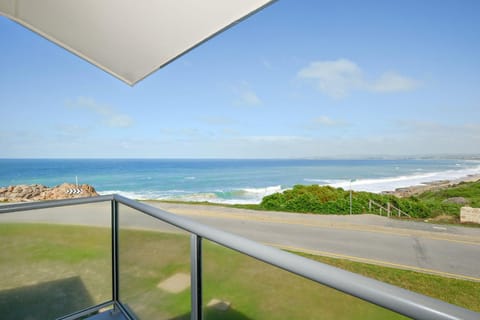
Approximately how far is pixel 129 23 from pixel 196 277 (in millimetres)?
1665

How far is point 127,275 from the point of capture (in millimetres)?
1616

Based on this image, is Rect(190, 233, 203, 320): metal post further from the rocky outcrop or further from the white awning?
the rocky outcrop

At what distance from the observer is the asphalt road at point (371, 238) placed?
6082 millimetres

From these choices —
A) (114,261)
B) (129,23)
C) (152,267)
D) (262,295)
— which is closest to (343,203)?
(114,261)

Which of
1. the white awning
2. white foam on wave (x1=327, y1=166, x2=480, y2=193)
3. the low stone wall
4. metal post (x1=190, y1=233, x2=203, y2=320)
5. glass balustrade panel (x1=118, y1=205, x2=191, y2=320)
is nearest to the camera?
metal post (x1=190, y1=233, x2=203, y2=320)

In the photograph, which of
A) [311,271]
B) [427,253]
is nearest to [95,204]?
[311,271]

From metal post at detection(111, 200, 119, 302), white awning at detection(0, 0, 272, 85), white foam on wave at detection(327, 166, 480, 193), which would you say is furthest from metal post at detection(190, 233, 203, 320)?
white foam on wave at detection(327, 166, 480, 193)

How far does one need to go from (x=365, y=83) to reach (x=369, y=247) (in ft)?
84.3

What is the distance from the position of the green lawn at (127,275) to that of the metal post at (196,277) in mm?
28

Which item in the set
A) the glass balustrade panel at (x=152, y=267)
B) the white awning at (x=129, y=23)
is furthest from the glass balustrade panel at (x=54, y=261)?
the white awning at (x=129, y=23)

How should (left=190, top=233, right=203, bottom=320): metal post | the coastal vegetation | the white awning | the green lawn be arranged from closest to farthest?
the green lawn < (left=190, top=233, right=203, bottom=320): metal post < the white awning < the coastal vegetation

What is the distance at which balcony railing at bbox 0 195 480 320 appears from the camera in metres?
0.56

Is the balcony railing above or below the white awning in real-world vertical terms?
below

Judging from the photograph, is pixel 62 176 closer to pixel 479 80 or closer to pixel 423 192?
pixel 423 192
